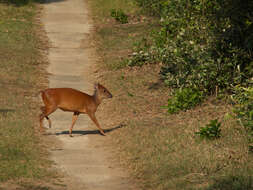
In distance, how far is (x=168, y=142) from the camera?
12625 mm

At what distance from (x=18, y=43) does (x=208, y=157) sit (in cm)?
1458

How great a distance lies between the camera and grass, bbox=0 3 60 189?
36.8 feet

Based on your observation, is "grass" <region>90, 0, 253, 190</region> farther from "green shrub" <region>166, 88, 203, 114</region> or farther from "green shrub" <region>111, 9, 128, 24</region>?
"green shrub" <region>111, 9, 128, 24</region>

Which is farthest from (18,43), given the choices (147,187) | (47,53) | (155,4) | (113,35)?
(147,187)

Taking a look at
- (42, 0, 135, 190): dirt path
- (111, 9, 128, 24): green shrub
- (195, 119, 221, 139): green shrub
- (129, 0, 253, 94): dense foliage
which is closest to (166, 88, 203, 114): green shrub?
(129, 0, 253, 94): dense foliage

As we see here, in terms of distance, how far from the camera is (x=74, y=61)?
74.3ft

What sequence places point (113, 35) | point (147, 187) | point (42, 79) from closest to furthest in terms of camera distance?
1. point (147, 187)
2. point (42, 79)
3. point (113, 35)

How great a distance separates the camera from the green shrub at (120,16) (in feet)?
92.6

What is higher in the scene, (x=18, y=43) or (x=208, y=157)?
(x=208, y=157)

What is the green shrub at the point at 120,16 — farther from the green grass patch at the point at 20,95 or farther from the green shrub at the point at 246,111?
the green shrub at the point at 246,111

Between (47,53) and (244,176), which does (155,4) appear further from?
(244,176)

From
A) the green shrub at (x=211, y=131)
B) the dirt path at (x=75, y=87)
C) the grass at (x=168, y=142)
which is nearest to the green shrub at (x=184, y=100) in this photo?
the grass at (x=168, y=142)

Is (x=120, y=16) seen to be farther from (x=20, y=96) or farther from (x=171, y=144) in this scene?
(x=171, y=144)

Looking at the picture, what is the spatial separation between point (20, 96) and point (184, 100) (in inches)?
188
